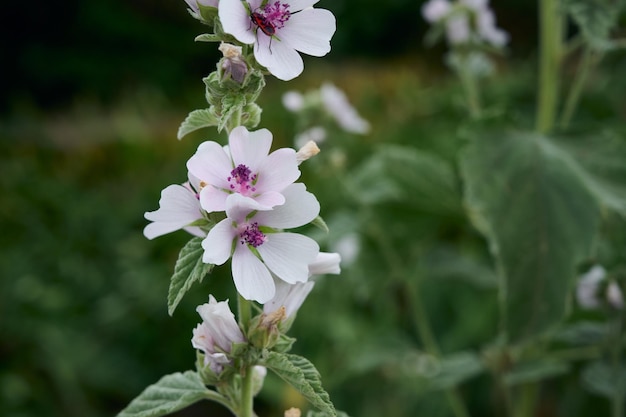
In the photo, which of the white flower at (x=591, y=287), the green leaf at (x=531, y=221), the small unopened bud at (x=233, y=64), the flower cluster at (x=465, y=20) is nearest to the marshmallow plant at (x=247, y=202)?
the small unopened bud at (x=233, y=64)

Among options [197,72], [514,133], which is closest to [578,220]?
[514,133]

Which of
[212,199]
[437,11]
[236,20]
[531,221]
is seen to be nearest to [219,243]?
[212,199]

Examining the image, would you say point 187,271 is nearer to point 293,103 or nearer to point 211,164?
point 211,164

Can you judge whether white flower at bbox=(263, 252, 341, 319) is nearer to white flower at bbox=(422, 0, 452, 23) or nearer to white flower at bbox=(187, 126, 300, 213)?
white flower at bbox=(187, 126, 300, 213)

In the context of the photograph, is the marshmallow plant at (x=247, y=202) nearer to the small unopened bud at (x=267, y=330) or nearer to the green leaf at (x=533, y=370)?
the small unopened bud at (x=267, y=330)

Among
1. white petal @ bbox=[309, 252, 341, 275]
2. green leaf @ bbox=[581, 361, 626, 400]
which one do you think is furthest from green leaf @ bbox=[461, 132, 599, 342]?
white petal @ bbox=[309, 252, 341, 275]

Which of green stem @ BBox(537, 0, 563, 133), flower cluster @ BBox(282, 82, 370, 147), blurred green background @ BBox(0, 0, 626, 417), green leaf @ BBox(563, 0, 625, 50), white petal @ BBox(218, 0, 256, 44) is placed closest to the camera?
white petal @ BBox(218, 0, 256, 44)

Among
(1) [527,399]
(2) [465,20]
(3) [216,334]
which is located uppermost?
(2) [465,20]
